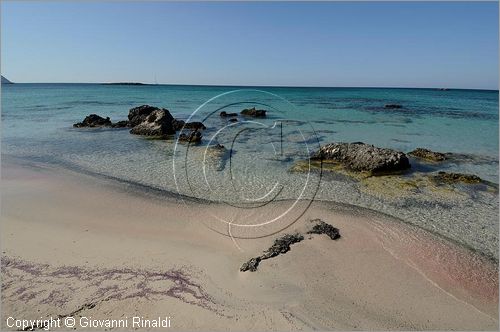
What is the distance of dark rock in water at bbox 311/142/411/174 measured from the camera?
523 inches

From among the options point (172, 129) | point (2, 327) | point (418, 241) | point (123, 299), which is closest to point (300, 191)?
point (418, 241)

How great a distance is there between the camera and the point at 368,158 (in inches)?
534

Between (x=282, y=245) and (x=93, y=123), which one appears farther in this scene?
(x=93, y=123)

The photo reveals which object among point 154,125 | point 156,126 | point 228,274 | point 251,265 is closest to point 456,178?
point 251,265

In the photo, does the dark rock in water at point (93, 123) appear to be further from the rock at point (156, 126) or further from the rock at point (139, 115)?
the rock at point (156, 126)

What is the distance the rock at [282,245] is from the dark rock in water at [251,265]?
0.67 feet

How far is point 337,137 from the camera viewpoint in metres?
21.7

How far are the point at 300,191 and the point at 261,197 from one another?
144cm

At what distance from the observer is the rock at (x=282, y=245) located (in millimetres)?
7163

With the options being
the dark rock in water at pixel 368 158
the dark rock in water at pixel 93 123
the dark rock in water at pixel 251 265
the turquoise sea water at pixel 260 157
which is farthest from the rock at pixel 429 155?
the dark rock in water at pixel 93 123

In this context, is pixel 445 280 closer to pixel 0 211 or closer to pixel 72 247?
pixel 72 247

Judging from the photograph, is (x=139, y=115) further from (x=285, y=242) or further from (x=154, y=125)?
(x=285, y=242)

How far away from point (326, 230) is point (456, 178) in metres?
7.72

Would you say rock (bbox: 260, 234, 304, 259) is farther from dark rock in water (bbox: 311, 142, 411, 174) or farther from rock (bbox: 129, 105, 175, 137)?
rock (bbox: 129, 105, 175, 137)
